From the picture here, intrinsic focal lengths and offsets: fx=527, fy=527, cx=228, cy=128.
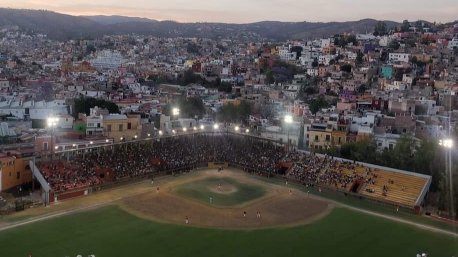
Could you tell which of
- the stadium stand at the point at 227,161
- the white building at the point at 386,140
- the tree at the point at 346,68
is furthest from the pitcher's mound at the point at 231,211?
the tree at the point at 346,68

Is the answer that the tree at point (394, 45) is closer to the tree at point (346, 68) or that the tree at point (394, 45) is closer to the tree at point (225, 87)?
the tree at point (346, 68)

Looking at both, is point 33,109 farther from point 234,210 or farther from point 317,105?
point 317,105

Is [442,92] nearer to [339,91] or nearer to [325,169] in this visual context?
[339,91]

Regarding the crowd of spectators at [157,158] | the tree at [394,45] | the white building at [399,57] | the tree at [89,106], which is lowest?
the crowd of spectators at [157,158]

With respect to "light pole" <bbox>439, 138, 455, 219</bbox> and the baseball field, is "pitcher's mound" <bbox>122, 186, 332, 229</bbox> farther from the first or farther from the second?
"light pole" <bbox>439, 138, 455, 219</bbox>

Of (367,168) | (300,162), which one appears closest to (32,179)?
(300,162)

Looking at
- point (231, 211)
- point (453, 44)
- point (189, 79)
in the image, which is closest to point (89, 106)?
point (231, 211)

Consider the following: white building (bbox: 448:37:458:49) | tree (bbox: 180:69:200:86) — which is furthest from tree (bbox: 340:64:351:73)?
tree (bbox: 180:69:200:86)
